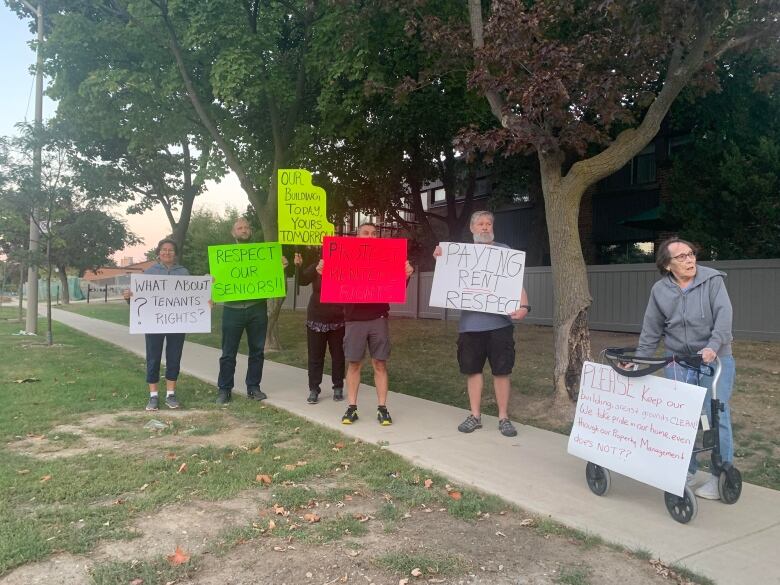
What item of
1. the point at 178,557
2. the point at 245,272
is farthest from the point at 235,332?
the point at 178,557

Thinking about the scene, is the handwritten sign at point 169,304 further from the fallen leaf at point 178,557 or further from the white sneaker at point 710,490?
the white sneaker at point 710,490

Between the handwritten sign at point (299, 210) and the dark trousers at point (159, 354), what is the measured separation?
66.9 inches

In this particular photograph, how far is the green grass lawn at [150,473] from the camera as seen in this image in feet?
11.6

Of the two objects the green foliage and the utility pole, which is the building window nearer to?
the green foliage

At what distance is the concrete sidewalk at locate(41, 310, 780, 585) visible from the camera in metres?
3.26

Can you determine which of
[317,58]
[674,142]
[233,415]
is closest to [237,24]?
[317,58]

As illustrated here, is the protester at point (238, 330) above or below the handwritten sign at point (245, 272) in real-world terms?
below

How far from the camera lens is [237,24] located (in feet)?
34.1

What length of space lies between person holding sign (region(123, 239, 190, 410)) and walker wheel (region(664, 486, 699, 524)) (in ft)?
16.6

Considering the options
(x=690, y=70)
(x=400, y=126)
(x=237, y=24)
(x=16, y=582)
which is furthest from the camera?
(x=400, y=126)

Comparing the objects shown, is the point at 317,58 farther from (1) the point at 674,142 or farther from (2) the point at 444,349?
(1) the point at 674,142


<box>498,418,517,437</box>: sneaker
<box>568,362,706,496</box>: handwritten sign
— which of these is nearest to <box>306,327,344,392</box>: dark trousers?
<box>498,418,517,437</box>: sneaker

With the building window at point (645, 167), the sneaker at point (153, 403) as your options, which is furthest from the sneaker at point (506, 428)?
the building window at point (645, 167)

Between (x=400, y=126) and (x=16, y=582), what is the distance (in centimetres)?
1276
